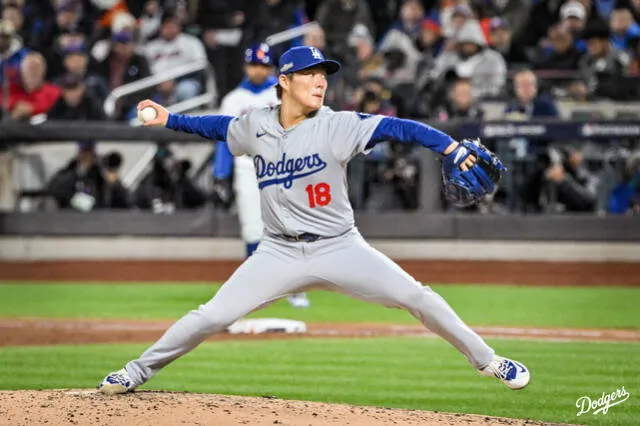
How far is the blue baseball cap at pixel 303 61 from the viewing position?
6.09 m

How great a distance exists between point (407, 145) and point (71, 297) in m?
4.57

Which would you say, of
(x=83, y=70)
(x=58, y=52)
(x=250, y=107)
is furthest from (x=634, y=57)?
(x=58, y=52)

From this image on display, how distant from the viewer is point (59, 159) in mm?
15773

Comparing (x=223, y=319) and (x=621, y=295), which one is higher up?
(x=223, y=319)

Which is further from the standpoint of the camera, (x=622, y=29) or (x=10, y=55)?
(x=10, y=55)

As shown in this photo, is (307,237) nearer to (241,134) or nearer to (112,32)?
(241,134)

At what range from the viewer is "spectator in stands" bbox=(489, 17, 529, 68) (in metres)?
16.8

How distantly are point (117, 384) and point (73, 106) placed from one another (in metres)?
10.7

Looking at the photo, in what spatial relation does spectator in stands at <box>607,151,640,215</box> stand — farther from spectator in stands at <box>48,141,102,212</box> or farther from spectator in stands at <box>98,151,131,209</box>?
spectator in stands at <box>48,141,102,212</box>

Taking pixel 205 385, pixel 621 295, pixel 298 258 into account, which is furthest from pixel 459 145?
pixel 621 295

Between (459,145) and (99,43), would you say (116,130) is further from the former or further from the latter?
(459,145)

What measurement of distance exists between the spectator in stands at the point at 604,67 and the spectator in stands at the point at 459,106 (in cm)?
155

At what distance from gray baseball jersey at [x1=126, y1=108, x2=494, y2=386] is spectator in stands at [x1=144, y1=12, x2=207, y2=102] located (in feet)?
37.0

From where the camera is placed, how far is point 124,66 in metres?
17.5
